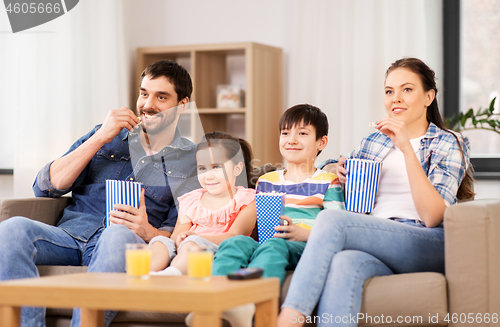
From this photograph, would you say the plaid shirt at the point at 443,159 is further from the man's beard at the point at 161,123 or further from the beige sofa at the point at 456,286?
the man's beard at the point at 161,123

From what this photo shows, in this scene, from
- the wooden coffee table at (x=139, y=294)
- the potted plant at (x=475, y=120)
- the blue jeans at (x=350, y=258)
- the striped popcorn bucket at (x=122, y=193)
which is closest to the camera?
the wooden coffee table at (x=139, y=294)

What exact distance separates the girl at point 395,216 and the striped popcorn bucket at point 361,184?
0.07 metres

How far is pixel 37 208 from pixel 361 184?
1186 mm

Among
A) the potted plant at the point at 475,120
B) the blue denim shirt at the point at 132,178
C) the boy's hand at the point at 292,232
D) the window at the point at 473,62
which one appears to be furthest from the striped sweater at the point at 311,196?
the window at the point at 473,62

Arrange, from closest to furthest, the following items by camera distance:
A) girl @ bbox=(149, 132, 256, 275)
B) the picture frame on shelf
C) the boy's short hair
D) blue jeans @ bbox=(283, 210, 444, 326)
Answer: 1. blue jeans @ bbox=(283, 210, 444, 326)
2. girl @ bbox=(149, 132, 256, 275)
3. the boy's short hair
4. the picture frame on shelf

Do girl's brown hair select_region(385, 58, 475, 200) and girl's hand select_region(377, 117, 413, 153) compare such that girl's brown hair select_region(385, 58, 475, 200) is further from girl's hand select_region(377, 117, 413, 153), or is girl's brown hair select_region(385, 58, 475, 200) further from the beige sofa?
the beige sofa

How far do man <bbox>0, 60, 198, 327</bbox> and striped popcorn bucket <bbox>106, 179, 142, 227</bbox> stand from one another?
3 centimetres

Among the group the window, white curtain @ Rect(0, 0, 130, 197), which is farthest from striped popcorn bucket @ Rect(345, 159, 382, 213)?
white curtain @ Rect(0, 0, 130, 197)

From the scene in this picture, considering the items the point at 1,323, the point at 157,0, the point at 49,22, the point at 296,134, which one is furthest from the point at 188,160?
the point at 157,0

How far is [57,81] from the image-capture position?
3188 millimetres

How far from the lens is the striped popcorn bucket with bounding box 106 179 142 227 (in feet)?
5.63

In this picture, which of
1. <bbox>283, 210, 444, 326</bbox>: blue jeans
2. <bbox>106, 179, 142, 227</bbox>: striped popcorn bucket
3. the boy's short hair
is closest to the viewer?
<bbox>283, 210, 444, 326</bbox>: blue jeans

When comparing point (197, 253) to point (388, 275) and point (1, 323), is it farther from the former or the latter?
point (388, 275)

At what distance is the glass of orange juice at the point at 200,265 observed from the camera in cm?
124
